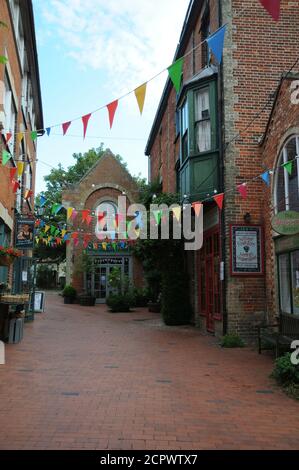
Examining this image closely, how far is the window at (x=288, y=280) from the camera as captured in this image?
346 inches

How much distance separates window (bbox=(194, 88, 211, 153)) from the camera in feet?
39.3

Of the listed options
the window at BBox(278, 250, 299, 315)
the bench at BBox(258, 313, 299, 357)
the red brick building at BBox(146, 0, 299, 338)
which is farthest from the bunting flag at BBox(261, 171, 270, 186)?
the bench at BBox(258, 313, 299, 357)

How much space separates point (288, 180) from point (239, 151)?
220 centimetres

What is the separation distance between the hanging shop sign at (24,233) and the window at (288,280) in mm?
7899

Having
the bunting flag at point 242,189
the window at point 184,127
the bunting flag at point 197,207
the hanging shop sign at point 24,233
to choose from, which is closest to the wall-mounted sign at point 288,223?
the bunting flag at point 242,189

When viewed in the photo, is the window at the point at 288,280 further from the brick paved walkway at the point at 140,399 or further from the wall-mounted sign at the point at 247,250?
the brick paved walkway at the point at 140,399

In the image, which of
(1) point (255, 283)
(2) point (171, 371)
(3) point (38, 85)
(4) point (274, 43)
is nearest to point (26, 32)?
(3) point (38, 85)

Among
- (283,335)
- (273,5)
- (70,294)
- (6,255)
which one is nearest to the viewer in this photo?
(273,5)

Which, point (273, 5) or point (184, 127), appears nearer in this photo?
point (273, 5)

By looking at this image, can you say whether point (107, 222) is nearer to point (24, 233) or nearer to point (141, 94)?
point (24, 233)

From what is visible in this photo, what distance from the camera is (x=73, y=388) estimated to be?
6266 millimetres

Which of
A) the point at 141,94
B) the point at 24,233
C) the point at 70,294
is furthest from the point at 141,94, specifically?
the point at 70,294

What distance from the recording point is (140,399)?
575cm

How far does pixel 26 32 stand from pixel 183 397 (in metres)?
12.8
